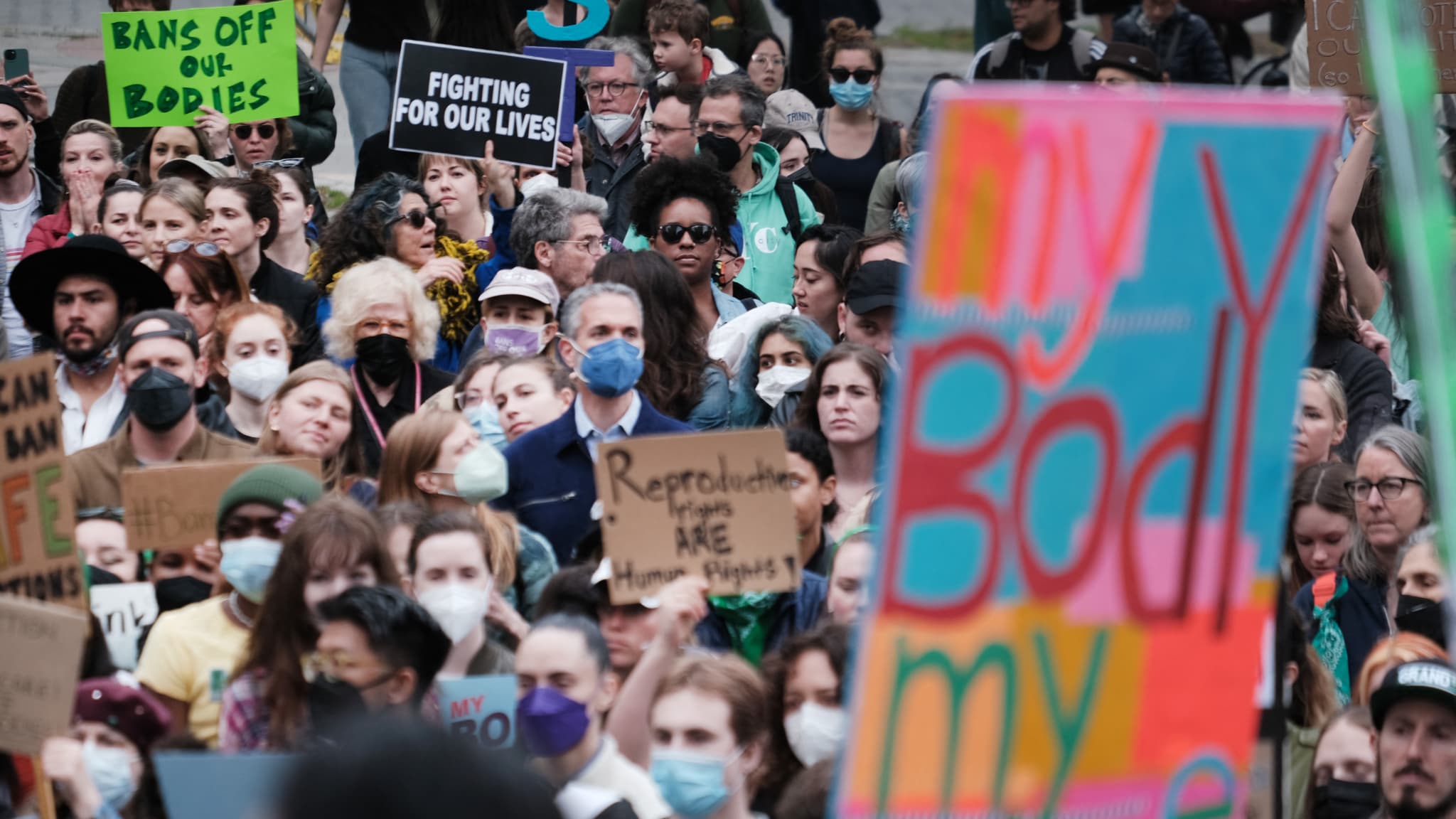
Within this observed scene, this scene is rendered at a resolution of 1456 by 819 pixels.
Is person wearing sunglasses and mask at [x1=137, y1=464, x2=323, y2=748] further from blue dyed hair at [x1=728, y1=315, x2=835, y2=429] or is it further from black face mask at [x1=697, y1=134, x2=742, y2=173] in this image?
black face mask at [x1=697, y1=134, x2=742, y2=173]

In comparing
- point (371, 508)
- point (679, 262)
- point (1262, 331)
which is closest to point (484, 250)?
point (679, 262)

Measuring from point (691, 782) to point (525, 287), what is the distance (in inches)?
157

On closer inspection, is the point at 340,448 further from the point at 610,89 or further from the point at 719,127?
the point at 610,89

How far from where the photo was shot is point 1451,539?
97.7 inches

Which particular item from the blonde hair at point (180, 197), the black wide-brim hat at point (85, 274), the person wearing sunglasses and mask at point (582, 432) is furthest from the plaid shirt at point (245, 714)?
the blonde hair at point (180, 197)

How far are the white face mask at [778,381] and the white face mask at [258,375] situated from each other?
5.38 feet

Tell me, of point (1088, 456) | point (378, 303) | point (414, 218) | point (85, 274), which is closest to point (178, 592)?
point (378, 303)

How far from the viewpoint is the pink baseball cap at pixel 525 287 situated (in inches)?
327

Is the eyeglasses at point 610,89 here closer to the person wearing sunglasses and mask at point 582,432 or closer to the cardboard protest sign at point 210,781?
the person wearing sunglasses and mask at point 582,432

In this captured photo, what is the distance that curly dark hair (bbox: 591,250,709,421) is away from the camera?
25.1 ft

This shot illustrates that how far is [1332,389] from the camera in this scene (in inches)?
297

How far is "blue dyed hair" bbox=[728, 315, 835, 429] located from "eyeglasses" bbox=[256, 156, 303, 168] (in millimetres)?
3124

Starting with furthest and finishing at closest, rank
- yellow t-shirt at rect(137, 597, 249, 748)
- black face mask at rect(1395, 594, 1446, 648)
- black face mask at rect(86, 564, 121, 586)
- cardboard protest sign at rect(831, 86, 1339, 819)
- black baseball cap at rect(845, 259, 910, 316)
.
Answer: black baseball cap at rect(845, 259, 910, 316), black face mask at rect(86, 564, 121, 586), black face mask at rect(1395, 594, 1446, 648), yellow t-shirt at rect(137, 597, 249, 748), cardboard protest sign at rect(831, 86, 1339, 819)

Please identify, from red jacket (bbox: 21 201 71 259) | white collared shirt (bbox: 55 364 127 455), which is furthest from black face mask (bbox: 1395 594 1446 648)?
red jacket (bbox: 21 201 71 259)
